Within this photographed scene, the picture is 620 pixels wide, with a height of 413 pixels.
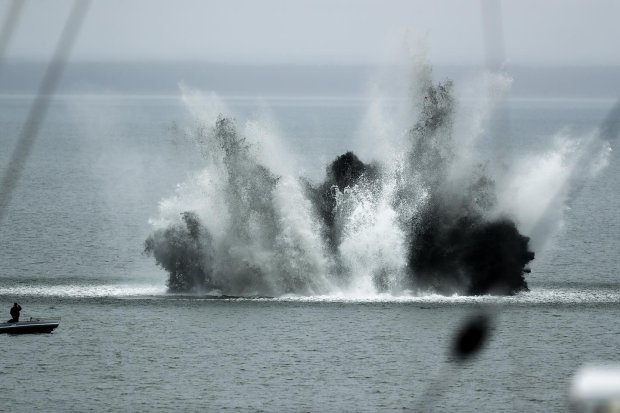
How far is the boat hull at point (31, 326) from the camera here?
83.2 metres

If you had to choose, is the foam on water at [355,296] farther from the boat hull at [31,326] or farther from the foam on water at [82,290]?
the boat hull at [31,326]

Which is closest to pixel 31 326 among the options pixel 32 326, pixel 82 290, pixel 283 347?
pixel 32 326

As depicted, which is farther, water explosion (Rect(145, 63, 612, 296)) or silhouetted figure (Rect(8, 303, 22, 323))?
water explosion (Rect(145, 63, 612, 296))

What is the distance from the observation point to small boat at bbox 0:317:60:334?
273ft

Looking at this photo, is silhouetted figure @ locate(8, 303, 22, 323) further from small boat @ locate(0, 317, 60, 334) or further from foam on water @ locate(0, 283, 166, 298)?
foam on water @ locate(0, 283, 166, 298)

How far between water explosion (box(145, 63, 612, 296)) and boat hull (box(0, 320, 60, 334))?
14473 millimetres

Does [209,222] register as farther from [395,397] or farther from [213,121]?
[395,397]

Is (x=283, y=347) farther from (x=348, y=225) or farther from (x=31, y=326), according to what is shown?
(x=348, y=225)

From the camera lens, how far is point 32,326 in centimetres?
8312

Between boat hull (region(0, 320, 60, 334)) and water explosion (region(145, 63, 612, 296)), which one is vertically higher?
water explosion (region(145, 63, 612, 296))

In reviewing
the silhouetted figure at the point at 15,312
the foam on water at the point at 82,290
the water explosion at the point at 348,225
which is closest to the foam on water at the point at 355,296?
the foam on water at the point at 82,290

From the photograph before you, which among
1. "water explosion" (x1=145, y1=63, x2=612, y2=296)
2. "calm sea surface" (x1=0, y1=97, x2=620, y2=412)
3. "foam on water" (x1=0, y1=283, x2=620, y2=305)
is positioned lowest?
"calm sea surface" (x1=0, y1=97, x2=620, y2=412)

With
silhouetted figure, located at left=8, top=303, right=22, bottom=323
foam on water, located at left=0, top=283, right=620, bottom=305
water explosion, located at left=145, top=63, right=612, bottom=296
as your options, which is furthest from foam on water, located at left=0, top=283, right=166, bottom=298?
silhouetted figure, located at left=8, top=303, right=22, bottom=323

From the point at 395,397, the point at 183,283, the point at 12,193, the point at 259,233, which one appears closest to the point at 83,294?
the point at 183,283
